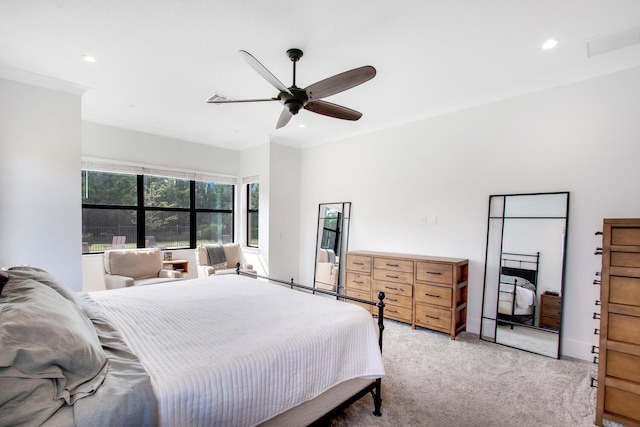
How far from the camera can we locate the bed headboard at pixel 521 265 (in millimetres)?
3051

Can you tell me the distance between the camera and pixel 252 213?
5844mm

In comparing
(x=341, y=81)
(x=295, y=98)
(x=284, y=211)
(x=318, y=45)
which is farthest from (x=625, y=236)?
(x=284, y=211)

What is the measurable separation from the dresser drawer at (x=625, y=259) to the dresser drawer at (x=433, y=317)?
163 cm

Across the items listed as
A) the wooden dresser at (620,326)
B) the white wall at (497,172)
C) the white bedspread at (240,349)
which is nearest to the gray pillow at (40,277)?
the white bedspread at (240,349)

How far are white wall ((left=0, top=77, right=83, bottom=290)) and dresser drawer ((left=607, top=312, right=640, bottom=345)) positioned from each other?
15.9ft

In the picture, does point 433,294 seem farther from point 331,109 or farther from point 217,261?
point 217,261

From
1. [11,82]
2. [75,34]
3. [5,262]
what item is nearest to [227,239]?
[5,262]

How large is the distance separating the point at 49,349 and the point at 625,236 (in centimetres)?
307

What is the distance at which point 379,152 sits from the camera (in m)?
4.47

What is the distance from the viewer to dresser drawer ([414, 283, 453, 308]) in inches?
130

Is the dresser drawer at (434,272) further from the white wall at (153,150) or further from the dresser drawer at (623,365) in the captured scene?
the white wall at (153,150)

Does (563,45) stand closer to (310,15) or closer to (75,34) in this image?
(310,15)

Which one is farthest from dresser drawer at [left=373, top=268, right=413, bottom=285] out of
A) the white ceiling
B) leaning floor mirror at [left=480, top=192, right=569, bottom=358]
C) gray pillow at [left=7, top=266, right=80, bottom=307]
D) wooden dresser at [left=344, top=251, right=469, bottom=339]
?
gray pillow at [left=7, top=266, right=80, bottom=307]

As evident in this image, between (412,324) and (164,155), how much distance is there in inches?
181
